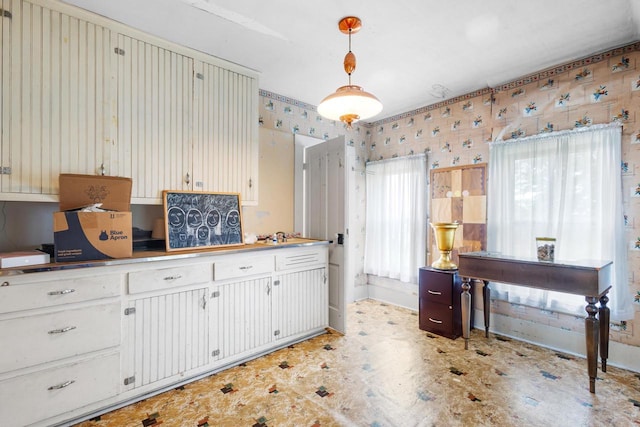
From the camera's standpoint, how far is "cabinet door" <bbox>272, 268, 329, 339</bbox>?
9.63 feet

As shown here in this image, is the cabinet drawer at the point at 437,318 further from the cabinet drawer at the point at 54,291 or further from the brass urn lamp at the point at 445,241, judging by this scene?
the cabinet drawer at the point at 54,291

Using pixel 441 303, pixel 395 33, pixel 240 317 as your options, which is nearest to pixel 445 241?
pixel 441 303

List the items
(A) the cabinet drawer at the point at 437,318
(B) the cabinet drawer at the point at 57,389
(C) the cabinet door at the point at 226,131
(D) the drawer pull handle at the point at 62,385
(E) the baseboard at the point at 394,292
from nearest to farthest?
(B) the cabinet drawer at the point at 57,389 < (D) the drawer pull handle at the point at 62,385 < (C) the cabinet door at the point at 226,131 < (A) the cabinet drawer at the point at 437,318 < (E) the baseboard at the point at 394,292

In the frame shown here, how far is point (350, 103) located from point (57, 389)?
8.44ft

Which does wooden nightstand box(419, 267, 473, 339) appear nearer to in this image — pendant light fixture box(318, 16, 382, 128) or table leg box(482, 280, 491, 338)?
table leg box(482, 280, 491, 338)

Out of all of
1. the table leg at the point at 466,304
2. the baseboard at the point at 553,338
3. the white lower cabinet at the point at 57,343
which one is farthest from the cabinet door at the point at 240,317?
the baseboard at the point at 553,338

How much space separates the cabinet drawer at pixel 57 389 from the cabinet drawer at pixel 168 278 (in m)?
0.46

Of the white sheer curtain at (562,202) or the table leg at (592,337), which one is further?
the white sheer curtain at (562,202)

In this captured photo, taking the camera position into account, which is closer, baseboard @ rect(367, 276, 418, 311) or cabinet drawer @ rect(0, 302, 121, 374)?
cabinet drawer @ rect(0, 302, 121, 374)

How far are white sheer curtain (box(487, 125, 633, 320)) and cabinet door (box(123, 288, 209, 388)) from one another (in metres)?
3.01

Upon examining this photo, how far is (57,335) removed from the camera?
6.09ft

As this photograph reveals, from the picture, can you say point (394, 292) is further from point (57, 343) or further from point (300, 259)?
point (57, 343)

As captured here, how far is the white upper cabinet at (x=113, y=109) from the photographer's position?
6.44ft

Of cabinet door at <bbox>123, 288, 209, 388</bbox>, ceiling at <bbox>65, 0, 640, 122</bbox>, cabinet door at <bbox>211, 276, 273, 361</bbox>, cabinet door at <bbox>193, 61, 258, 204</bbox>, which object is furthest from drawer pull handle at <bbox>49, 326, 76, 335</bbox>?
ceiling at <bbox>65, 0, 640, 122</bbox>
